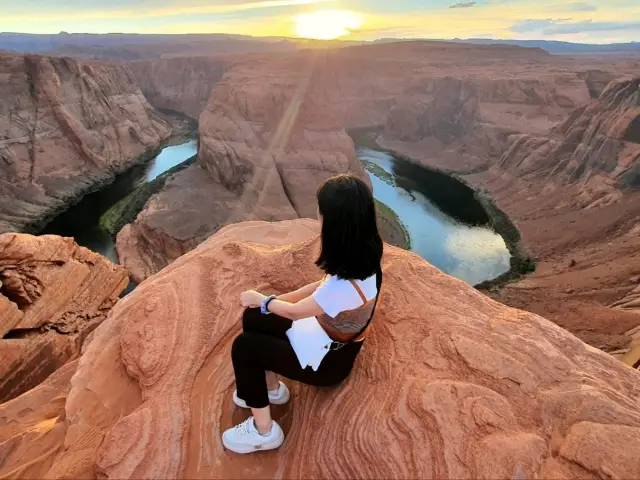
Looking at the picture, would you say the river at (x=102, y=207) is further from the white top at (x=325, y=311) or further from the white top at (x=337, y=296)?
the white top at (x=337, y=296)

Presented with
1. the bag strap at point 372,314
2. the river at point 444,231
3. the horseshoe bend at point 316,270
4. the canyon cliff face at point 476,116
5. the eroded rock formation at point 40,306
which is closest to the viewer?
the bag strap at point 372,314

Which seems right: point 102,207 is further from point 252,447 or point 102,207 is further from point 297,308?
point 297,308

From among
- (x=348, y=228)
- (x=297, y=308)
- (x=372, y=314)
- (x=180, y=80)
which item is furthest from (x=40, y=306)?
(x=180, y=80)

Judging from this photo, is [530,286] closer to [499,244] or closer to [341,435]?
[499,244]

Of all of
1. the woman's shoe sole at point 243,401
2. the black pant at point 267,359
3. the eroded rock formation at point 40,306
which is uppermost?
the black pant at point 267,359

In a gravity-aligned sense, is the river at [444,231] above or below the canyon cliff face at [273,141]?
below

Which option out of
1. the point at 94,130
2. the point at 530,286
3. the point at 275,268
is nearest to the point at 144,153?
the point at 94,130

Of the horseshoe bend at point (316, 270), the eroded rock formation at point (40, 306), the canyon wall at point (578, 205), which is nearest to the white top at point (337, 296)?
the horseshoe bend at point (316, 270)

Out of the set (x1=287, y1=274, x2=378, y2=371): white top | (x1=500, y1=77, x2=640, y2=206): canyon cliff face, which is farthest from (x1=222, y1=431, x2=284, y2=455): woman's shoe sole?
(x1=500, y1=77, x2=640, y2=206): canyon cliff face
